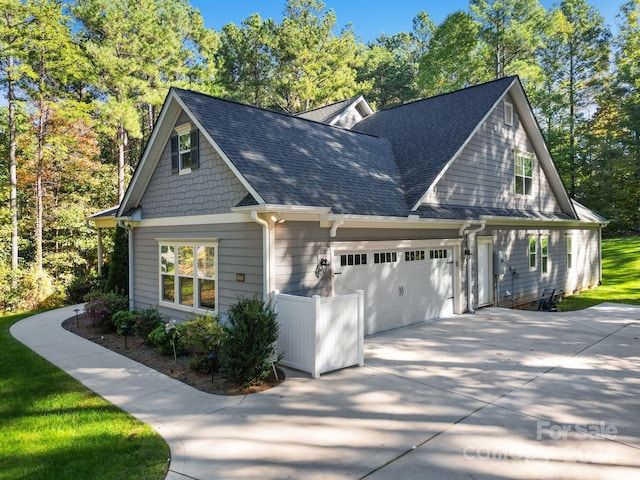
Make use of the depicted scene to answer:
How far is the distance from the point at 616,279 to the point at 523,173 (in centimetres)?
927

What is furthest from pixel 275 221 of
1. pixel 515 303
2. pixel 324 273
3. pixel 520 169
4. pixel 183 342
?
pixel 520 169

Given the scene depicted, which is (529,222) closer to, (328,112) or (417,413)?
(328,112)

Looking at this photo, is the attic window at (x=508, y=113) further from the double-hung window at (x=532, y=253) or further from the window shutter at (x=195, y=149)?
the window shutter at (x=195, y=149)

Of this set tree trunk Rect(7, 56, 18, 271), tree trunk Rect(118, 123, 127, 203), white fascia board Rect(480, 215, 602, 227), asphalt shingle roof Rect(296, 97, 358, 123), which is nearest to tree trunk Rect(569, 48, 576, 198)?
white fascia board Rect(480, 215, 602, 227)

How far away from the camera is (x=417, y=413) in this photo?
5.14 metres

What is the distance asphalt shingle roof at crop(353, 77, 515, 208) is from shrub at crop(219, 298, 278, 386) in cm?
552

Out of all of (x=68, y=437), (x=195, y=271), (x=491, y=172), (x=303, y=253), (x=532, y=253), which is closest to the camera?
(x=68, y=437)

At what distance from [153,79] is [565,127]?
98.0ft

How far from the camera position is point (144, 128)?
→ 1145 inches

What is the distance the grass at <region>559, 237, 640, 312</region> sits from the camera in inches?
566

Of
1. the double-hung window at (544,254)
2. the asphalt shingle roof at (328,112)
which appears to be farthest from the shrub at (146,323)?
the double-hung window at (544,254)

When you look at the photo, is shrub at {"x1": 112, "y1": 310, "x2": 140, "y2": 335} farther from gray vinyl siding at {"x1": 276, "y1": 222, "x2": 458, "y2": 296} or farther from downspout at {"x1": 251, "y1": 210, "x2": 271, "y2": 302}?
gray vinyl siding at {"x1": 276, "y1": 222, "x2": 458, "y2": 296}

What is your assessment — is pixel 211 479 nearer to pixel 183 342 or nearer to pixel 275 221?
pixel 183 342

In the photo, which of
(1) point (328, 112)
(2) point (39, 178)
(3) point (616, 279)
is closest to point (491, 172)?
(1) point (328, 112)
